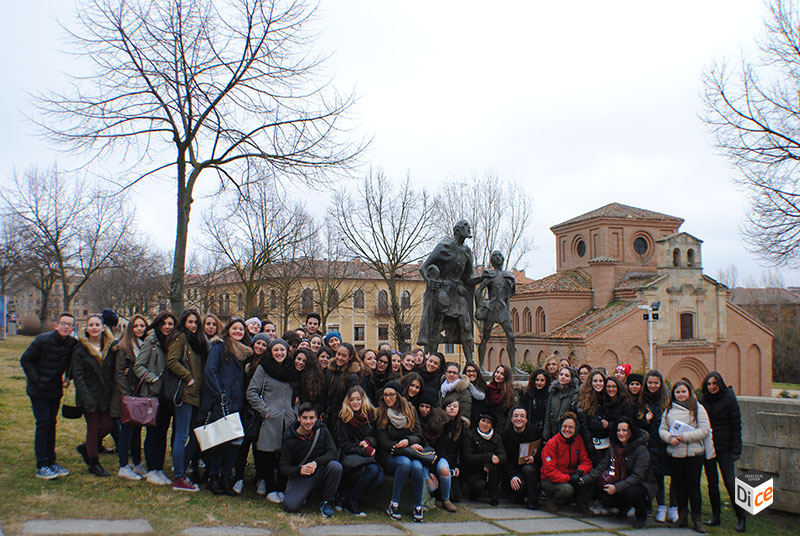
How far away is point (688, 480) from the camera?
23.3 ft

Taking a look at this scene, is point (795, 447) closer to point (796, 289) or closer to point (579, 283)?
point (579, 283)

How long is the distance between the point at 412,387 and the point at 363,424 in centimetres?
79

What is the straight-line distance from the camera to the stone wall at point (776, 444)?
7.96 metres

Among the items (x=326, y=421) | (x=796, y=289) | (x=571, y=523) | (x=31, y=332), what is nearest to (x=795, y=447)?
(x=571, y=523)

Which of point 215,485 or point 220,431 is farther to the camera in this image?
point 215,485

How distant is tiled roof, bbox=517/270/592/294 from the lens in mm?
37969

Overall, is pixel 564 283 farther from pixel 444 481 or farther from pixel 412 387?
pixel 444 481

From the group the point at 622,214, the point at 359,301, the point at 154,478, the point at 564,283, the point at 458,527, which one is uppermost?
the point at 622,214

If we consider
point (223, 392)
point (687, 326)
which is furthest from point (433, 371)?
point (687, 326)

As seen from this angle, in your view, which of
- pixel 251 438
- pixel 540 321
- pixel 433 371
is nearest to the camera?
pixel 251 438

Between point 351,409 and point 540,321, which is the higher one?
point 540,321

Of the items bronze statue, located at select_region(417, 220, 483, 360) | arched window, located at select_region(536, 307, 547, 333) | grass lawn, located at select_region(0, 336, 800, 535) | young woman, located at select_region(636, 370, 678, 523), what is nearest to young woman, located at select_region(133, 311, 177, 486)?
grass lawn, located at select_region(0, 336, 800, 535)

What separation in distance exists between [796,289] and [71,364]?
3355 inches

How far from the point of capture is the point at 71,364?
21.7 feet
